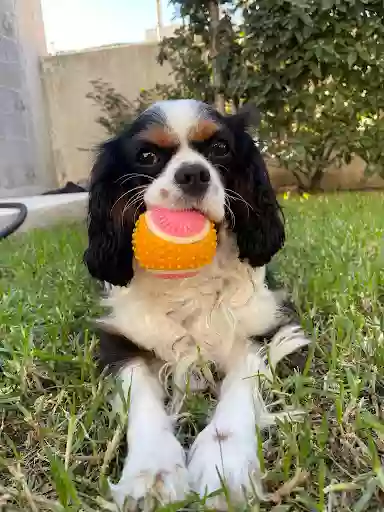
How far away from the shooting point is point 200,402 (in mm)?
1224

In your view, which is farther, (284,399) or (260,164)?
(260,164)

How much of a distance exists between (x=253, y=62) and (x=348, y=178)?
1992 mm

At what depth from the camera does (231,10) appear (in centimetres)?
541

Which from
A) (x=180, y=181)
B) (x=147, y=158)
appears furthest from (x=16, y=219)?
(x=180, y=181)

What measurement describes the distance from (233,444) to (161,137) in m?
0.83

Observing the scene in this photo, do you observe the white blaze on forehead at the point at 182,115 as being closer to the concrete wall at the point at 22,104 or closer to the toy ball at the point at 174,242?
the toy ball at the point at 174,242

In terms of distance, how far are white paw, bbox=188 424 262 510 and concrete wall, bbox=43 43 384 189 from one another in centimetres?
617

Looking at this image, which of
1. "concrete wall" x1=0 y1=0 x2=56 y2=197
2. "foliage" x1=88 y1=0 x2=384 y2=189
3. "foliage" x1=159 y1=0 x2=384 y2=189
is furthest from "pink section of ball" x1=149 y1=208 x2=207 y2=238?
"concrete wall" x1=0 y1=0 x2=56 y2=197

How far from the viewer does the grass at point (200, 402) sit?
0.89 m

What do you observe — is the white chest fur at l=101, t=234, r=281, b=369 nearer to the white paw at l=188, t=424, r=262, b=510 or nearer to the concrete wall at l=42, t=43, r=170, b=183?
the white paw at l=188, t=424, r=262, b=510

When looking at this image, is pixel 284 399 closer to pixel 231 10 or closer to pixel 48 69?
pixel 231 10

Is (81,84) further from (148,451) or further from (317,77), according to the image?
(148,451)

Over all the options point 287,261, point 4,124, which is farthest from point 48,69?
point 287,261

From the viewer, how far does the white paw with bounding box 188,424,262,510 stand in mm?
887
